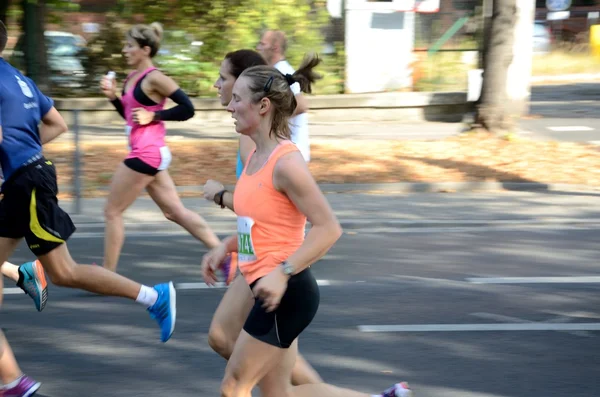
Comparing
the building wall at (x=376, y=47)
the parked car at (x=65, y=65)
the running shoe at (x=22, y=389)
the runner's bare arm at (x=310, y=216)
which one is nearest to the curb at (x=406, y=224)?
the running shoe at (x=22, y=389)

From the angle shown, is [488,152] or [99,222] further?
[488,152]

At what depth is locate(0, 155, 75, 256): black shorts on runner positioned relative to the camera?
15.9ft

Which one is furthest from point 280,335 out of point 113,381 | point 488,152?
point 488,152

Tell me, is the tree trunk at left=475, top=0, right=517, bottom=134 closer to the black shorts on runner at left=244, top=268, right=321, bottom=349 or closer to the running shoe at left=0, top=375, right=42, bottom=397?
the running shoe at left=0, top=375, right=42, bottom=397

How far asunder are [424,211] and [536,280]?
3002 mm

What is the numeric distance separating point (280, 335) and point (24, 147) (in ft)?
6.82

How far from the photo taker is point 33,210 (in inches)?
192

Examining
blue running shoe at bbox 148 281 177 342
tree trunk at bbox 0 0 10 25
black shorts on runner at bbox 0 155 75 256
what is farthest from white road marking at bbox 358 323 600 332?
tree trunk at bbox 0 0 10 25

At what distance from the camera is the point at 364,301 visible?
21.6 ft

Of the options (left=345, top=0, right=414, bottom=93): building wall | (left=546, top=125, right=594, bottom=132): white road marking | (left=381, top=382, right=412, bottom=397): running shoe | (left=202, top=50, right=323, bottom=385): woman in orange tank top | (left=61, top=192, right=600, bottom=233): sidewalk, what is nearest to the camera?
(left=202, top=50, right=323, bottom=385): woman in orange tank top

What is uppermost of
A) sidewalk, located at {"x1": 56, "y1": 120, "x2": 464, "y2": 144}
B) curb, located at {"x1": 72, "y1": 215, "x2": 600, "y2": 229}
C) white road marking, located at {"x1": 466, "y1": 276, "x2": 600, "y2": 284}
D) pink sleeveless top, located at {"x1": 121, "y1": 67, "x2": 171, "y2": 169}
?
pink sleeveless top, located at {"x1": 121, "y1": 67, "x2": 171, "y2": 169}

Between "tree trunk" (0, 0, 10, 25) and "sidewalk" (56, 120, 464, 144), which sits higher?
"tree trunk" (0, 0, 10, 25)

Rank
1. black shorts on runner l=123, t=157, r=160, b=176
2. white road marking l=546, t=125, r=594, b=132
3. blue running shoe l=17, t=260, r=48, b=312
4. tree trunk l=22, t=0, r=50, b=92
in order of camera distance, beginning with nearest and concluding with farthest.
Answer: blue running shoe l=17, t=260, r=48, b=312 < black shorts on runner l=123, t=157, r=160, b=176 < tree trunk l=22, t=0, r=50, b=92 < white road marking l=546, t=125, r=594, b=132

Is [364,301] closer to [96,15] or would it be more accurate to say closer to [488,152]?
[488,152]
